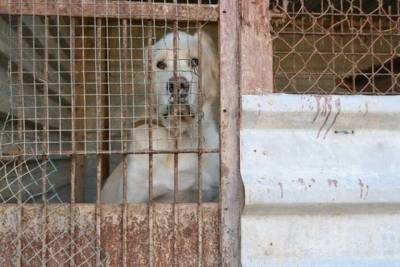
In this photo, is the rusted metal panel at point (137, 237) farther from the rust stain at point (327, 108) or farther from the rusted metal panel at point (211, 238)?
the rust stain at point (327, 108)

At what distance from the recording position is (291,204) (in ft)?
7.10

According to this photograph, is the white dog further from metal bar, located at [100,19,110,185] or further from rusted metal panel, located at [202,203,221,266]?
rusted metal panel, located at [202,203,221,266]

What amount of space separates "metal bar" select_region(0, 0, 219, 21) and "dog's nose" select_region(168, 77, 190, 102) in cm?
35

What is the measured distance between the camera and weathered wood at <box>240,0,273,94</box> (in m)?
2.23

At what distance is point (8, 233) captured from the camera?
2154mm

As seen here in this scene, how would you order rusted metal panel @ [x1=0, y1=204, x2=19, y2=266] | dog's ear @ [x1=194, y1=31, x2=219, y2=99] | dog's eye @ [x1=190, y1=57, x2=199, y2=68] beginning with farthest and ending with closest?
1. dog's ear @ [x1=194, y1=31, x2=219, y2=99]
2. dog's eye @ [x1=190, y1=57, x2=199, y2=68]
3. rusted metal panel @ [x1=0, y1=204, x2=19, y2=266]

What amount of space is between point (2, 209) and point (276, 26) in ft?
4.60

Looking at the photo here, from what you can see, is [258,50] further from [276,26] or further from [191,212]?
[191,212]

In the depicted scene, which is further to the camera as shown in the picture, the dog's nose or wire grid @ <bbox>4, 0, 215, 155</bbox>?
the dog's nose

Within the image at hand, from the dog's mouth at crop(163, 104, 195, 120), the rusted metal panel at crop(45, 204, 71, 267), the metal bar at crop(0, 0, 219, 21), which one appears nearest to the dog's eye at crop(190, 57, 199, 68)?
the dog's mouth at crop(163, 104, 195, 120)

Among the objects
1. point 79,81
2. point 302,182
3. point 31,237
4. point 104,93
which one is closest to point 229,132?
point 302,182

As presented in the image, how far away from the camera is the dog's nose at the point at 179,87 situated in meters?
2.51

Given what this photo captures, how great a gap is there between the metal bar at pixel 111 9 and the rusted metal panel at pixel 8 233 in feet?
2.63

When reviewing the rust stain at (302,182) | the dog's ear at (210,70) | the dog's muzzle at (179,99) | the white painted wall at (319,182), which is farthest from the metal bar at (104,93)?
the rust stain at (302,182)
